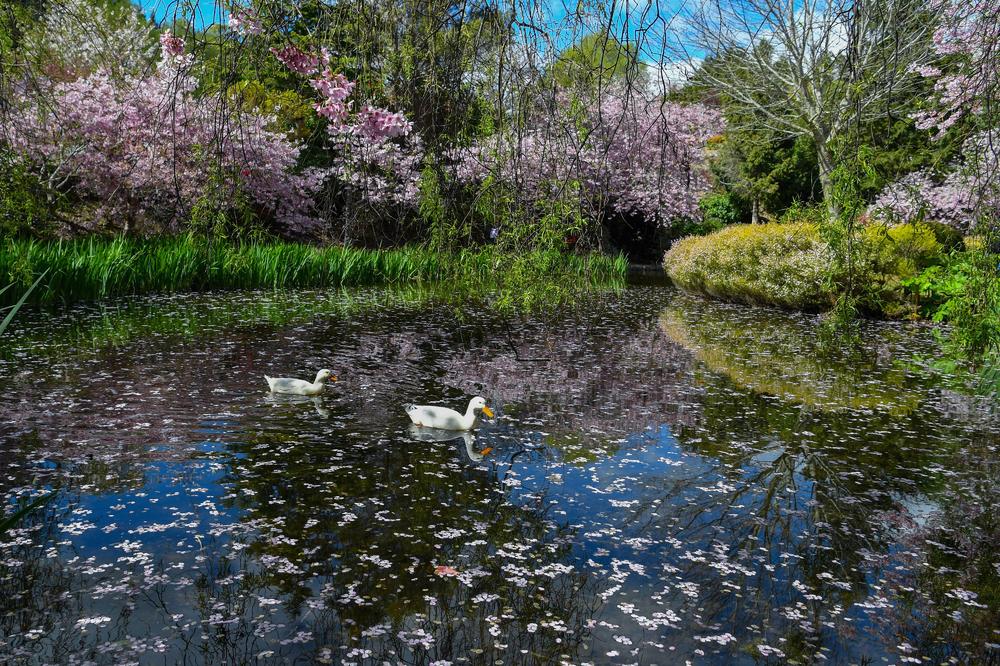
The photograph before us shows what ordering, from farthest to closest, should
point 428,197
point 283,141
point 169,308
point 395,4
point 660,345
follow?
point 283,141 → point 169,308 → point 660,345 → point 428,197 → point 395,4

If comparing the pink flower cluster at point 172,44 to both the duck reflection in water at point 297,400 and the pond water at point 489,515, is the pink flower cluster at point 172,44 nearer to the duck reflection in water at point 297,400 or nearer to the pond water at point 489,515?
the pond water at point 489,515

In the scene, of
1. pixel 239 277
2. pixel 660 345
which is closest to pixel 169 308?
pixel 239 277

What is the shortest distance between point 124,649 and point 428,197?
240 centimetres

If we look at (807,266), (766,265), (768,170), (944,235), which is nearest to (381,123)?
(807,266)

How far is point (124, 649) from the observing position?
2.41 meters

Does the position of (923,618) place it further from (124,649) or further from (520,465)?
(124,649)

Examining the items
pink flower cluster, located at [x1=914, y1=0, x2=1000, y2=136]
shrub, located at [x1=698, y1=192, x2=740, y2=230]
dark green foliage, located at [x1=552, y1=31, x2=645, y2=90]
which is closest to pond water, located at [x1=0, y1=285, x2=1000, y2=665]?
dark green foliage, located at [x1=552, y1=31, x2=645, y2=90]

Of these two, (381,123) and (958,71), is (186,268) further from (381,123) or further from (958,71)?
(958,71)

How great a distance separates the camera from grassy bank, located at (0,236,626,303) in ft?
22.8

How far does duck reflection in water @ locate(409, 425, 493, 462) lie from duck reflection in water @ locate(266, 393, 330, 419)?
766 mm

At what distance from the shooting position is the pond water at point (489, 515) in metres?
2.60

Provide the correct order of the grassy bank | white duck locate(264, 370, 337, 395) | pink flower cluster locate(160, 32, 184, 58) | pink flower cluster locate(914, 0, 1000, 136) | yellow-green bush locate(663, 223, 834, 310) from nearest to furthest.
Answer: pink flower cluster locate(160, 32, 184, 58)
pink flower cluster locate(914, 0, 1000, 136)
white duck locate(264, 370, 337, 395)
the grassy bank
yellow-green bush locate(663, 223, 834, 310)

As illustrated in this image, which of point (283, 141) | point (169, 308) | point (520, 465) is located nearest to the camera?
point (520, 465)

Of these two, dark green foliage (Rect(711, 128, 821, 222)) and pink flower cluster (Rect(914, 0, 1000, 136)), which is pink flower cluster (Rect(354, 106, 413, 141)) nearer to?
pink flower cluster (Rect(914, 0, 1000, 136))
